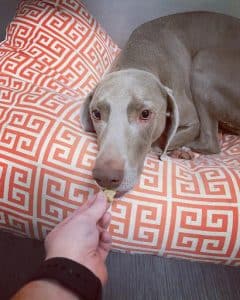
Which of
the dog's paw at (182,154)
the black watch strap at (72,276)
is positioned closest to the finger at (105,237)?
the black watch strap at (72,276)

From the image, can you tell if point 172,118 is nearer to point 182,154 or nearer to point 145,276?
point 182,154

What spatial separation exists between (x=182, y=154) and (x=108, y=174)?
675 mm

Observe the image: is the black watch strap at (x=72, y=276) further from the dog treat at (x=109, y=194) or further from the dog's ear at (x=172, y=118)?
the dog's ear at (x=172, y=118)

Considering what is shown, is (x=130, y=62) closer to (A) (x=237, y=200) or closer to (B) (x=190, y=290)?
(A) (x=237, y=200)

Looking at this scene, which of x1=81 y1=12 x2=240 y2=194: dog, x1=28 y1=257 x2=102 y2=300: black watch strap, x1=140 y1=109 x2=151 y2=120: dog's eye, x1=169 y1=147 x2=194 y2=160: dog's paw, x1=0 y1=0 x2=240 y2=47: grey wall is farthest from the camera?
x1=0 y1=0 x2=240 y2=47: grey wall

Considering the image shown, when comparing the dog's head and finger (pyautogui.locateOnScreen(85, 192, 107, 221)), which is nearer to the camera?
finger (pyautogui.locateOnScreen(85, 192, 107, 221))

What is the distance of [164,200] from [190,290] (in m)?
0.34

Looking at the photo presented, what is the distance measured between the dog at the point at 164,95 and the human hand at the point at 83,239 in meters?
0.25

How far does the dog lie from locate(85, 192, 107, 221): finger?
23cm

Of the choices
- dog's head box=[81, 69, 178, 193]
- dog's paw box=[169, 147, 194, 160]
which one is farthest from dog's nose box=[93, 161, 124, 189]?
dog's paw box=[169, 147, 194, 160]

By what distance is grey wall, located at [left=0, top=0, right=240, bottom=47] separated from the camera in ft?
7.98

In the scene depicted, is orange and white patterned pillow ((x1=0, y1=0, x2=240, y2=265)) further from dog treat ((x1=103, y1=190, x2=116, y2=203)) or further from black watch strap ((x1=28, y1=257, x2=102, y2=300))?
black watch strap ((x1=28, y1=257, x2=102, y2=300))

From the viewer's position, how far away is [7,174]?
1.41 m

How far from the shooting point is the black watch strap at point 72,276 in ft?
2.64
